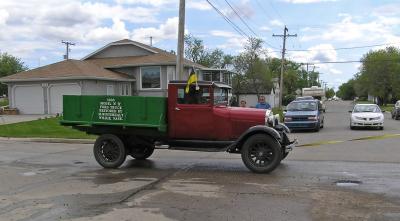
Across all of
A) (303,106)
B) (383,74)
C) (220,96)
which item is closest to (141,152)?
(220,96)

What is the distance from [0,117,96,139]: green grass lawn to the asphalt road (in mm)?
6991

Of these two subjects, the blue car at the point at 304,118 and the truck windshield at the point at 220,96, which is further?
the blue car at the point at 304,118

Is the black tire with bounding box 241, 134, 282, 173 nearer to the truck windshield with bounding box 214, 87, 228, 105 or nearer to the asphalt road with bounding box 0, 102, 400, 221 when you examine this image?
the asphalt road with bounding box 0, 102, 400, 221

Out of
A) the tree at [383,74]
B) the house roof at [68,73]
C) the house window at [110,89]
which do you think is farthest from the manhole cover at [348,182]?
the tree at [383,74]

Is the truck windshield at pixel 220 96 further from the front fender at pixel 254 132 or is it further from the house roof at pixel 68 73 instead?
the house roof at pixel 68 73

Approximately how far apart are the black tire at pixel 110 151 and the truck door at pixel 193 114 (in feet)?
4.91

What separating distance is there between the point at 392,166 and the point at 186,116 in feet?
16.2

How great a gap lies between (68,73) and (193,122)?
25814 mm

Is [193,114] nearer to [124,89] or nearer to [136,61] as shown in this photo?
[124,89]

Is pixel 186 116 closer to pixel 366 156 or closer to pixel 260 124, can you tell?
pixel 260 124

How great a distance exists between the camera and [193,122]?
11.5 metres

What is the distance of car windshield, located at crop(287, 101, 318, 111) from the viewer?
26203 mm

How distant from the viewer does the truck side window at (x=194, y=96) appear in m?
11.5

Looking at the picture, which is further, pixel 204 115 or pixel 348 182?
pixel 204 115
